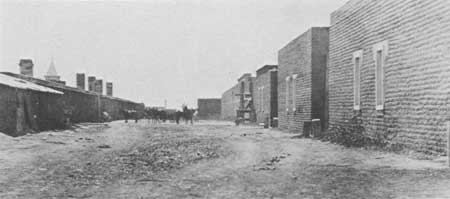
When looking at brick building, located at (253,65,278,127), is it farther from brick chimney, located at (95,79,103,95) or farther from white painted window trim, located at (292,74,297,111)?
brick chimney, located at (95,79,103,95)

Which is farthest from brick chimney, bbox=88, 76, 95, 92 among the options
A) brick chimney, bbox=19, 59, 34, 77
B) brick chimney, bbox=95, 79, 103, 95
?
brick chimney, bbox=19, 59, 34, 77

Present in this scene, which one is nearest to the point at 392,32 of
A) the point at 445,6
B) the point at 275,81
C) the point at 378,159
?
the point at 445,6

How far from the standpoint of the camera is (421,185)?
8039 mm

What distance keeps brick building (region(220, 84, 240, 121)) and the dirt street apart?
4068cm

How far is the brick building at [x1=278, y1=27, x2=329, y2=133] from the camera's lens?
23.4m

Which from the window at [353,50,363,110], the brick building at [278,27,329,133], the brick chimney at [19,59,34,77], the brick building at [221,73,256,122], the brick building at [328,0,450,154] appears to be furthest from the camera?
the brick building at [221,73,256,122]

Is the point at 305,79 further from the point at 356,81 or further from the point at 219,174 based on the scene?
the point at 219,174

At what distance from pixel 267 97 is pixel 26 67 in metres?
16.2

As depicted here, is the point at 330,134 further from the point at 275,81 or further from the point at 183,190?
the point at 275,81

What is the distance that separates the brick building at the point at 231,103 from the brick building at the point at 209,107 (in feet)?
29.0

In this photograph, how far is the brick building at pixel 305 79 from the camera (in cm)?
2336

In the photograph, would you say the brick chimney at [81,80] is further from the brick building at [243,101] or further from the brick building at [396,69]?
the brick building at [396,69]

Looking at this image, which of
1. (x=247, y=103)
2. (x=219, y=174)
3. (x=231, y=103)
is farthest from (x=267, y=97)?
(x=219, y=174)

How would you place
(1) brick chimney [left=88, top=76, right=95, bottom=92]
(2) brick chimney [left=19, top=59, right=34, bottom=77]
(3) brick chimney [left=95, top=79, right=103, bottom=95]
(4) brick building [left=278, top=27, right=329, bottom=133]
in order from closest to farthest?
(4) brick building [left=278, top=27, right=329, bottom=133] → (2) brick chimney [left=19, top=59, right=34, bottom=77] → (1) brick chimney [left=88, top=76, right=95, bottom=92] → (3) brick chimney [left=95, top=79, right=103, bottom=95]
